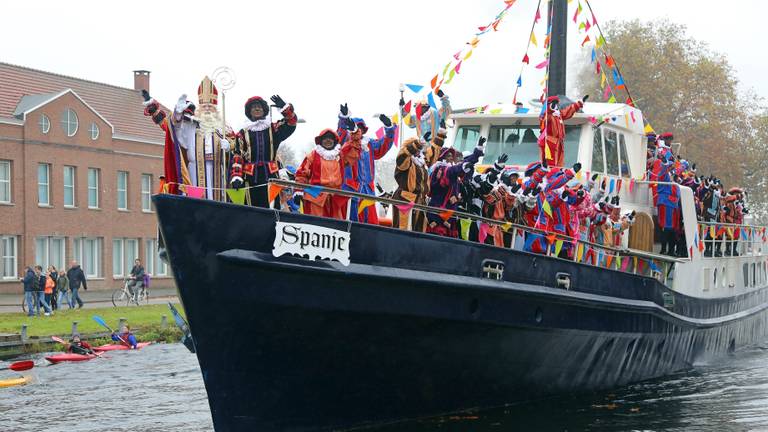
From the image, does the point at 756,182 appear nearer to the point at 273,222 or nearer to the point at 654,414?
the point at 654,414

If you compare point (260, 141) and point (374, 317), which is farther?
point (260, 141)

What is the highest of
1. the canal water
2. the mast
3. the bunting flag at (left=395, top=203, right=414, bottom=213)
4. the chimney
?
the chimney

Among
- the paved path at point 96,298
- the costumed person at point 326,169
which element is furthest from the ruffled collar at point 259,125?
the paved path at point 96,298

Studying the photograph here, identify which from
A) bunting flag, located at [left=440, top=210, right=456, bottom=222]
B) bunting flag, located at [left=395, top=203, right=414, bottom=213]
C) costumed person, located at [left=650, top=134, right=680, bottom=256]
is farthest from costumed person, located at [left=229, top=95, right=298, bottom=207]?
costumed person, located at [left=650, top=134, right=680, bottom=256]

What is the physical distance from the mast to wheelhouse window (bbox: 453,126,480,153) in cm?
185

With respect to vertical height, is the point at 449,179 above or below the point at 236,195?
above

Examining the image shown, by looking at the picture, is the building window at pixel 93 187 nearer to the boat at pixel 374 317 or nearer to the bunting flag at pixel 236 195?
the boat at pixel 374 317

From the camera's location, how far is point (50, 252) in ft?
140

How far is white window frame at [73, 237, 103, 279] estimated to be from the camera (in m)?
44.3

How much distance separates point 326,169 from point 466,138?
550cm

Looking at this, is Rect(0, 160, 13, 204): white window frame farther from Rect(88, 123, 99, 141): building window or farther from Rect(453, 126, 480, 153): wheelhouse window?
Rect(453, 126, 480, 153): wheelhouse window

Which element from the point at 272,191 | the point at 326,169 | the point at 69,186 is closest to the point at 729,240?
the point at 326,169

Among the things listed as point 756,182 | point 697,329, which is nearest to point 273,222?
point 697,329

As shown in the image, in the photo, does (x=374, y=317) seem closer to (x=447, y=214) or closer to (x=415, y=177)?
(x=447, y=214)
